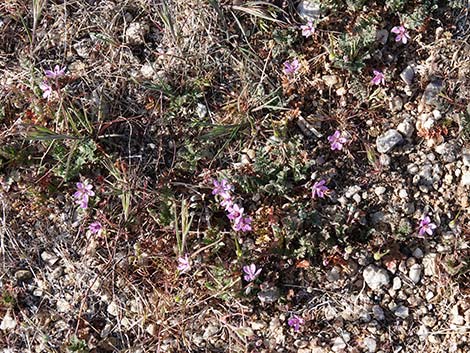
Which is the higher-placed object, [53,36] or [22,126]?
[53,36]

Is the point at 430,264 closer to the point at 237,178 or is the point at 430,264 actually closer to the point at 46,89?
the point at 237,178

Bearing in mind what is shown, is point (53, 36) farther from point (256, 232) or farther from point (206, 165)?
point (256, 232)

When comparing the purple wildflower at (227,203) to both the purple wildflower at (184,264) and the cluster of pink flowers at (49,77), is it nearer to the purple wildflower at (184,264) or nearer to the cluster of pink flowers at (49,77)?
the purple wildflower at (184,264)

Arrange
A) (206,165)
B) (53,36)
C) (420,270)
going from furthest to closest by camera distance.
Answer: (53,36) → (206,165) → (420,270)

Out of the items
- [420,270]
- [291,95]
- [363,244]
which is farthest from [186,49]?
[420,270]

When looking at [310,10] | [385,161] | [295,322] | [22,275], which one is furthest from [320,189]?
[22,275]

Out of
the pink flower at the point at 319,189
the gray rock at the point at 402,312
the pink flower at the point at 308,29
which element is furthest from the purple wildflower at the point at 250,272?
the pink flower at the point at 308,29
